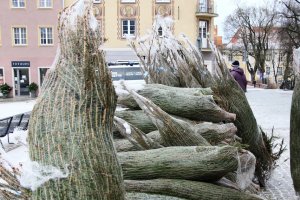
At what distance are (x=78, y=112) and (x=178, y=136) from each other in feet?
5.43

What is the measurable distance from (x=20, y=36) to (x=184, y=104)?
30.6 meters

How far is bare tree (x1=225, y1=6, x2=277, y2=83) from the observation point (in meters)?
52.9

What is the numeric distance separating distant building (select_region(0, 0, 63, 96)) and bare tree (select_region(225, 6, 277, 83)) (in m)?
27.2

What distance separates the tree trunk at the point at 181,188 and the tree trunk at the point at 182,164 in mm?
55

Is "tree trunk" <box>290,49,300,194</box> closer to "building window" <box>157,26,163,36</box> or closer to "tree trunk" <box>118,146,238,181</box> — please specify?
"building window" <box>157,26,163,36</box>

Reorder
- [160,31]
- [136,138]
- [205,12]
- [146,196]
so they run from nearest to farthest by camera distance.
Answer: [146,196], [136,138], [160,31], [205,12]

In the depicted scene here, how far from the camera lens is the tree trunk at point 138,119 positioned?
3.94m

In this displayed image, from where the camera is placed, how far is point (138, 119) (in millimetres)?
4027

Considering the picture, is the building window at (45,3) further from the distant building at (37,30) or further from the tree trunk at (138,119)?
the tree trunk at (138,119)

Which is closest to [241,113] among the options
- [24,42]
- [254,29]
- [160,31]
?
[160,31]

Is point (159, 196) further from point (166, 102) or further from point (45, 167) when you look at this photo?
point (166, 102)

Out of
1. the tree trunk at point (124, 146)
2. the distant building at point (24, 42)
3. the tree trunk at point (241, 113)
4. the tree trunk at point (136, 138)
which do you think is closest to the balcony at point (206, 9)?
the distant building at point (24, 42)

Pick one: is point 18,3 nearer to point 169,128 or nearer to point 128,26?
point 128,26

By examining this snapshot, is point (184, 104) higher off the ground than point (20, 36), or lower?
lower
